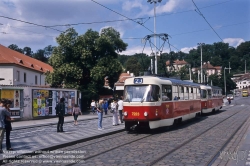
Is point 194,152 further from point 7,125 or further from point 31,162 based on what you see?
point 7,125

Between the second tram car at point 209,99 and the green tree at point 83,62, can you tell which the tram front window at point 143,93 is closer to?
the second tram car at point 209,99

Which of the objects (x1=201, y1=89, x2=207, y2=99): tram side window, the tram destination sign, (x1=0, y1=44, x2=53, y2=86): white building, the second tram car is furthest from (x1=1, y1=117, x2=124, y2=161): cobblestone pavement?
(x1=0, y1=44, x2=53, y2=86): white building

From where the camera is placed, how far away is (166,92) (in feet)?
62.8

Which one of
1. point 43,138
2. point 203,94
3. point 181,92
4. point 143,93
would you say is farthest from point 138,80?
point 203,94

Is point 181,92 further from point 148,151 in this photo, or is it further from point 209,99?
point 209,99

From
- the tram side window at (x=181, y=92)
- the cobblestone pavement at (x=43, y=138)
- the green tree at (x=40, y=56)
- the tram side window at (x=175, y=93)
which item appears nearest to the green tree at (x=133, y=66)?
the green tree at (x=40, y=56)

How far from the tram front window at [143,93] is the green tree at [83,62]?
25852 mm

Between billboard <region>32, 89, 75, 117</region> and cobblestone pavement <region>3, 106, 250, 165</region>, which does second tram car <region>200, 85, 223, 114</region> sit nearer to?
billboard <region>32, 89, 75, 117</region>

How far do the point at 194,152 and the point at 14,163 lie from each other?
18.6 feet

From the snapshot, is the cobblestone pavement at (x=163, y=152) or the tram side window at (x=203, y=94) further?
the tram side window at (x=203, y=94)

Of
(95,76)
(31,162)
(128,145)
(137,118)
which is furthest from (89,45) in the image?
(31,162)

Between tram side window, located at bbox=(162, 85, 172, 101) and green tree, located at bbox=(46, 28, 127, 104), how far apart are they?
24834mm

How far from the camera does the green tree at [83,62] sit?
1742 inches

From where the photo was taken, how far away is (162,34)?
29469mm
